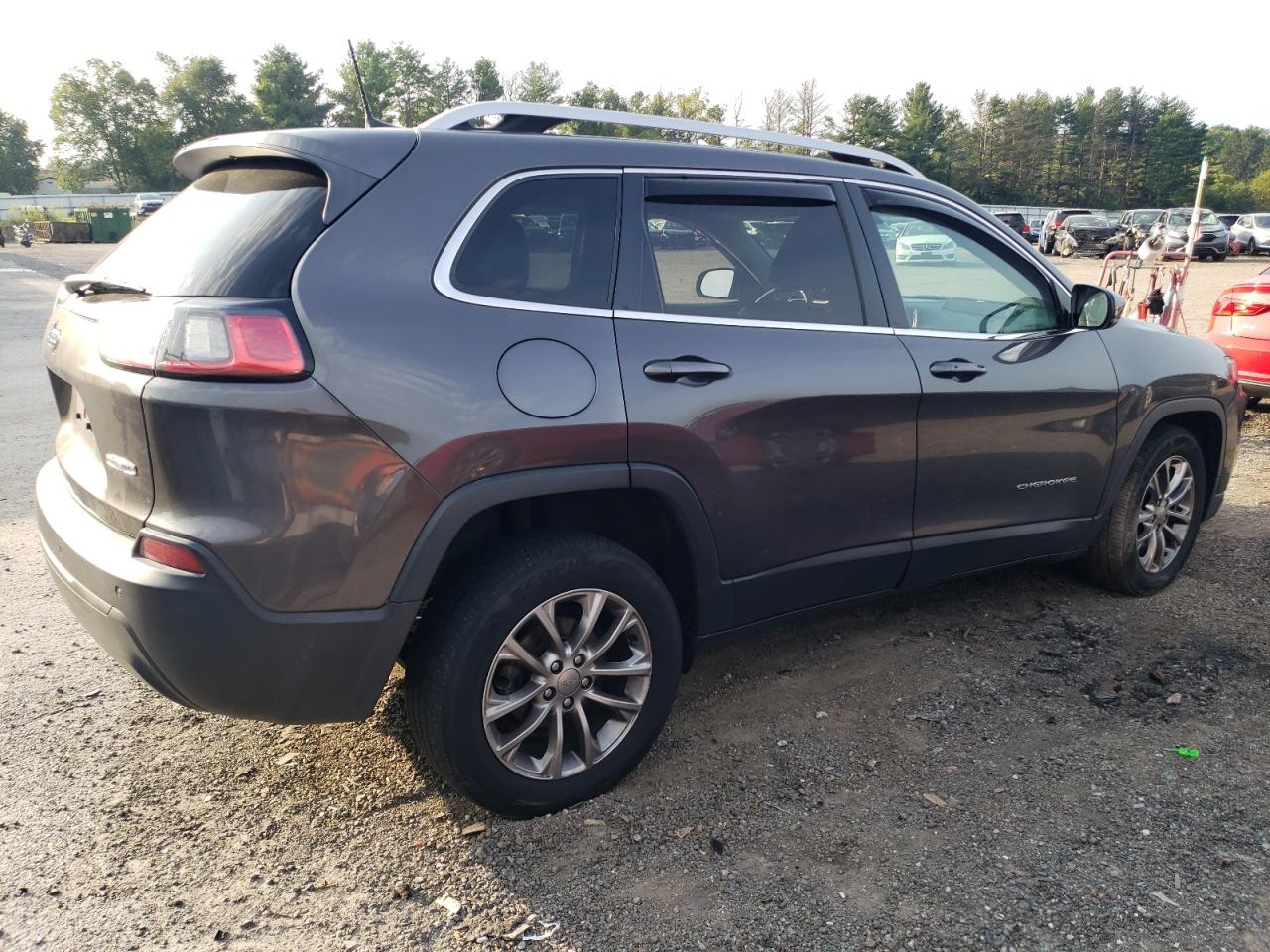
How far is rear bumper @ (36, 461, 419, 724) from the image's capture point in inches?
91.0

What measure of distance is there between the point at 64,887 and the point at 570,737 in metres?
1.37

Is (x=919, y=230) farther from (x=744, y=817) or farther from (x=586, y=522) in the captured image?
(x=744, y=817)

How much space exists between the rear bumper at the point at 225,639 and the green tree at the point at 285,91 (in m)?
105

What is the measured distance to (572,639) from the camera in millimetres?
2777

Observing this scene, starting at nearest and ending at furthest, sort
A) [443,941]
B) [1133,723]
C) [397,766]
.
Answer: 1. [443,941]
2. [397,766]
3. [1133,723]

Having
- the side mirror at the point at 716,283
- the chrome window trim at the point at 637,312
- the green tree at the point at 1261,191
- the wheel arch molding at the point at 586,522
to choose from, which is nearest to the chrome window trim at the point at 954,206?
the chrome window trim at the point at 637,312

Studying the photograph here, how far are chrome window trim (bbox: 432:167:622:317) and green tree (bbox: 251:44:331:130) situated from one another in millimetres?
104643

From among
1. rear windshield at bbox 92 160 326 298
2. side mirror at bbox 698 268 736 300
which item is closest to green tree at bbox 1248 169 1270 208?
side mirror at bbox 698 268 736 300

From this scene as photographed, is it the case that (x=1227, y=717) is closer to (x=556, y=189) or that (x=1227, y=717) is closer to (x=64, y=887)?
(x=556, y=189)

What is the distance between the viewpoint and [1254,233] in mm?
37594

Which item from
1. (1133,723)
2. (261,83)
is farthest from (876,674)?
(261,83)

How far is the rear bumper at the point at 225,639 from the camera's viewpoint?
7.59 feet

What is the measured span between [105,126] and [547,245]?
12109cm

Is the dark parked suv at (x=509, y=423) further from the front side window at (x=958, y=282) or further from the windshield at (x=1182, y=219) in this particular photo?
the windshield at (x=1182, y=219)
